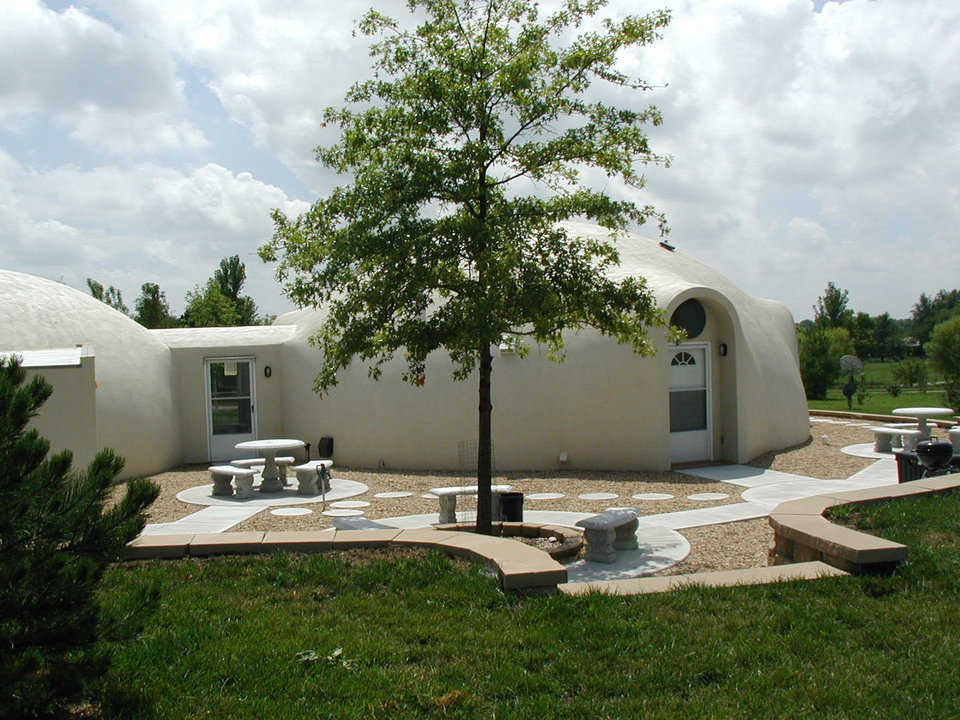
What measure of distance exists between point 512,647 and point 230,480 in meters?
8.66

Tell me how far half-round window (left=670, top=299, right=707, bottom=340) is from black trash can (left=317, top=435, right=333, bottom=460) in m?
6.60

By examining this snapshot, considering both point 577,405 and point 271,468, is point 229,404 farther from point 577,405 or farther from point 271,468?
point 577,405

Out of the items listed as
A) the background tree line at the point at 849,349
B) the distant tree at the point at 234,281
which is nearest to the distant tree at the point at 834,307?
the background tree line at the point at 849,349

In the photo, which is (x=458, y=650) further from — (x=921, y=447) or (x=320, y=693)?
(x=921, y=447)

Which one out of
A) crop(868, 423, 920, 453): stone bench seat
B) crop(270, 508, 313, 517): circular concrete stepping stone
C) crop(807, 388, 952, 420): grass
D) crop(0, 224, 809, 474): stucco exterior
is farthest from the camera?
crop(807, 388, 952, 420): grass

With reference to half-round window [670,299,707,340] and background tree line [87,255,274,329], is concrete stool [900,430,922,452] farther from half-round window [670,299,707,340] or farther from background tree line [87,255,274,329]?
background tree line [87,255,274,329]

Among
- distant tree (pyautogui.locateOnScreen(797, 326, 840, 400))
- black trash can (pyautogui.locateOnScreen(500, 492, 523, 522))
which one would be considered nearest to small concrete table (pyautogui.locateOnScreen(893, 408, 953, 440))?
black trash can (pyautogui.locateOnScreen(500, 492, 523, 522))

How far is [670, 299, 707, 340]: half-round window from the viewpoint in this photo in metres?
13.7

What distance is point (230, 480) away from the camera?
11.8m

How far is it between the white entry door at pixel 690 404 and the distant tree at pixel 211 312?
24.2 metres

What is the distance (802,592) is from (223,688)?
3.29 m

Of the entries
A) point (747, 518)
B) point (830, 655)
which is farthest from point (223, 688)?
point (747, 518)

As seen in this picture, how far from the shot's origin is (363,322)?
24.8 ft

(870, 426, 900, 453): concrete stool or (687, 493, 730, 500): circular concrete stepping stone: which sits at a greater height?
(870, 426, 900, 453): concrete stool
